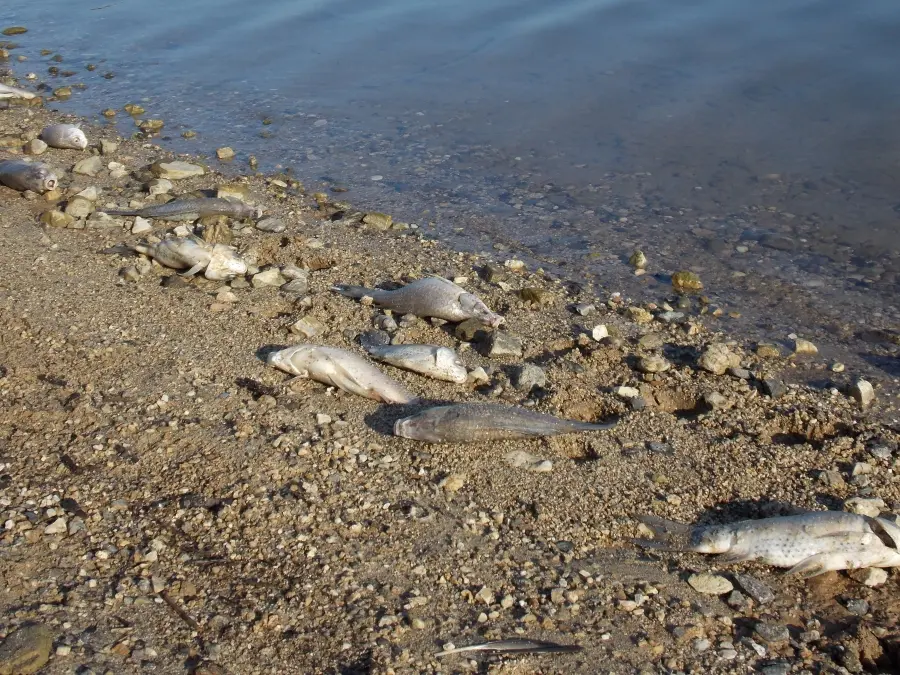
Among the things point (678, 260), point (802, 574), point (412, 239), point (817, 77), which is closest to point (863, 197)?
point (678, 260)

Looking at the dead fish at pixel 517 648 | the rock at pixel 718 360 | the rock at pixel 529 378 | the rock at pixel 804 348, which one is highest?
the dead fish at pixel 517 648

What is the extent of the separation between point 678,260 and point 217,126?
591 centimetres

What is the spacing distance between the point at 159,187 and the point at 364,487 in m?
4.99

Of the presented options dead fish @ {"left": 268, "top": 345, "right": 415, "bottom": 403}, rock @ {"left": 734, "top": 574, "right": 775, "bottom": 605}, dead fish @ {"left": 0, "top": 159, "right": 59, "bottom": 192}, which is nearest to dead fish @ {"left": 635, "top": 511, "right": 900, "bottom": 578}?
rock @ {"left": 734, "top": 574, "right": 775, "bottom": 605}

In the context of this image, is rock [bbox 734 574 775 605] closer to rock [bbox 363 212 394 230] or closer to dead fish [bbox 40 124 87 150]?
rock [bbox 363 212 394 230]

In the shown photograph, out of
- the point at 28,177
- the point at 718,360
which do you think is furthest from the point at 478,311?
the point at 28,177

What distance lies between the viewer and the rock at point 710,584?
396 centimetres

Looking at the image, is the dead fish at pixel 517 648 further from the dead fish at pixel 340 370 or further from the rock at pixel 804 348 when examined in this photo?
the rock at pixel 804 348

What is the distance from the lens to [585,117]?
1050 cm

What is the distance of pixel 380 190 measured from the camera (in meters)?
8.95

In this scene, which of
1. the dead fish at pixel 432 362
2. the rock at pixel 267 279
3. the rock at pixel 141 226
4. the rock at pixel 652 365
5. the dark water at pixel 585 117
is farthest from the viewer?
the dark water at pixel 585 117

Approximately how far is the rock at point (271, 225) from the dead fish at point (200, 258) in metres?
0.88

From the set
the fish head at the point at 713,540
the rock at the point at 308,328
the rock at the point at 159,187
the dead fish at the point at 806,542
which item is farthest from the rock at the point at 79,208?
the fish head at the point at 713,540

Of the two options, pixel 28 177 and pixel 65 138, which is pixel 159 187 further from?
pixel 65 138
